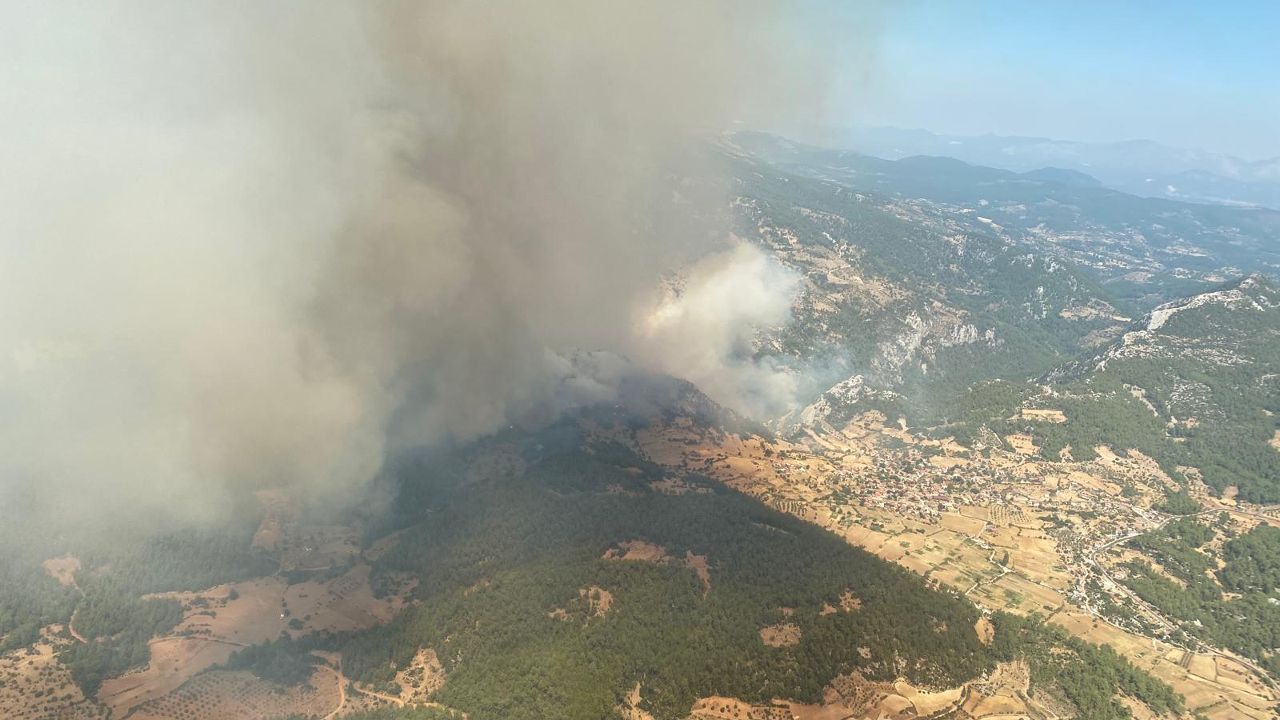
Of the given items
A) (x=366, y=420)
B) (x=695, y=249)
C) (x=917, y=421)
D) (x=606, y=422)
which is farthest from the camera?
(x=695, y=249)

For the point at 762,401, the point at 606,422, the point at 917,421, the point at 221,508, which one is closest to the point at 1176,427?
the point at 917,421

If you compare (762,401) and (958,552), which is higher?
(762,401)

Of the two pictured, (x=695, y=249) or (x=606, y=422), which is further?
(x=695, y=249)

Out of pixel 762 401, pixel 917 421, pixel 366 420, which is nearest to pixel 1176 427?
pixel 917 421

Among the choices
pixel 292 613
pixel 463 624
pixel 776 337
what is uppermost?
pixel 776 337

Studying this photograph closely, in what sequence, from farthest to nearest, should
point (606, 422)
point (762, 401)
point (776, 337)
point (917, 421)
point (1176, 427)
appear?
point (776, 337)
point (762, 401)
point (917, 421)
point (1176, 427)
point (606, 422)

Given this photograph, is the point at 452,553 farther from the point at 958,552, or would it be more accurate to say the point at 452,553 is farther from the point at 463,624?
the point at 958,552

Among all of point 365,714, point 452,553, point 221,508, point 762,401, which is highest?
point 762,401

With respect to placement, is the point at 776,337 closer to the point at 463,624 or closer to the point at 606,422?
the point at 606,422

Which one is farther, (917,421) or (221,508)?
(917,421)
